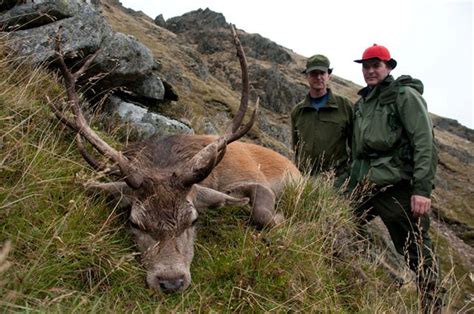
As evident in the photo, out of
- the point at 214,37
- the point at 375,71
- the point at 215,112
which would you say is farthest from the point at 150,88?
the point at 214,37

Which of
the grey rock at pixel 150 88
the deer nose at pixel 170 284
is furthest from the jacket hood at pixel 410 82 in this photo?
the grey rock at pixel 150 88

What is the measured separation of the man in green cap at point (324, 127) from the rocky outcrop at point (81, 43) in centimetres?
256

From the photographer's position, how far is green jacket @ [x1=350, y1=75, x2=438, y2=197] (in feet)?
22.5

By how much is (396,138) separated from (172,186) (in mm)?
3702

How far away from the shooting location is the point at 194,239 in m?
5.46

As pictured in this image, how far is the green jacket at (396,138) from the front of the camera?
687 centimetres

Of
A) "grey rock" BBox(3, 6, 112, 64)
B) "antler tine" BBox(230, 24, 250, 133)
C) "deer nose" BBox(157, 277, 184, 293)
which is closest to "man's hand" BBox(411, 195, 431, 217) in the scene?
"antler tine" BBox(230, 24, 250, 133)

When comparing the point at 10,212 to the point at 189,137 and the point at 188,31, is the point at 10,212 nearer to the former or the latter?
the point at 189,137

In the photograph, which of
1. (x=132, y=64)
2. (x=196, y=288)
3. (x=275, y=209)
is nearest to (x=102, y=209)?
(x=196, y=288)

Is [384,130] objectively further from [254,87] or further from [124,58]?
[254,87]

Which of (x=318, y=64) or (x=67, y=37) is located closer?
(x=67, y=37)

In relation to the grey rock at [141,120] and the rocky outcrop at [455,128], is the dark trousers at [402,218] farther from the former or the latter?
the rocky outcrop at [455,128]

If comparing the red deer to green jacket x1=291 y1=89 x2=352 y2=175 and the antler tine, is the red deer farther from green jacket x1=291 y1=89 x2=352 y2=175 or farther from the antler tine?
green jacket x1=291 y1=89 x2=352 y2=175

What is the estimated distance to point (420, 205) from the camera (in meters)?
6.78
